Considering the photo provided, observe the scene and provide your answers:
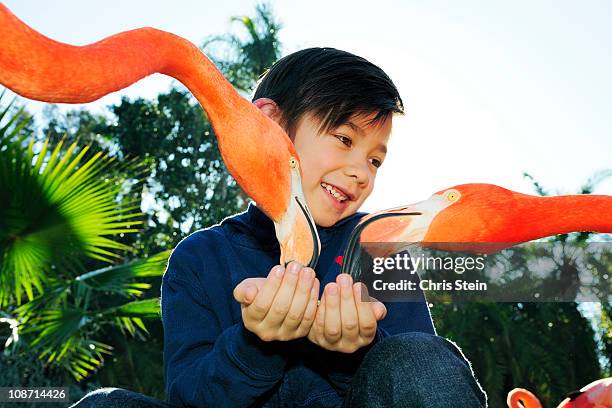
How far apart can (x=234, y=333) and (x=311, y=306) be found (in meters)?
0.23

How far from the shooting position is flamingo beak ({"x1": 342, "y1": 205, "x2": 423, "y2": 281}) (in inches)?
38.0

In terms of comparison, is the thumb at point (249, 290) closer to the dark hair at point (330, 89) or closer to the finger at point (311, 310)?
the finger at point (311, 310)

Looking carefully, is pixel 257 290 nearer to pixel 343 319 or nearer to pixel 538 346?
pixel 343 319

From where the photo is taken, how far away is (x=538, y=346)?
6609mm

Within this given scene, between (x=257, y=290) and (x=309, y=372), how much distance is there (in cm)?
51

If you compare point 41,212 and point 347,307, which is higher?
point 41,212

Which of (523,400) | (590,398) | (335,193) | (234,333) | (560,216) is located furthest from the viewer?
(523,400)

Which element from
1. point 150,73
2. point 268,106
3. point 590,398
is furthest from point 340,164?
point 590,398

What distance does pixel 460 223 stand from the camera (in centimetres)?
96

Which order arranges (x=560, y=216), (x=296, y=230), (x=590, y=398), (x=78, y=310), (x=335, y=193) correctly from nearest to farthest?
1. (x=296, y=230)
2. (x=560, y=216)
3. (x=335, y=193)
4. (x=590, y=398)
5. (x=78, y=310)

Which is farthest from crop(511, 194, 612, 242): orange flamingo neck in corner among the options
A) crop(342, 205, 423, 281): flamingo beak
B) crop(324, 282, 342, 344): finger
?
crop(324, 282, 342, 344): finger

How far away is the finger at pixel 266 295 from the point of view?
0.92 m

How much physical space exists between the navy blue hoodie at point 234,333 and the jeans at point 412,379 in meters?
0.06

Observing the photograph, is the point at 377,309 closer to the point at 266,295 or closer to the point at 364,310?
the point at 364,310
